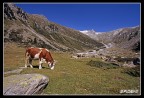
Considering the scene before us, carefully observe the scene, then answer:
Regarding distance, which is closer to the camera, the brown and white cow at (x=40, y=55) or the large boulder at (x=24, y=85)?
the large boulder at (x=24, y=85)

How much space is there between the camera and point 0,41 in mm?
19812

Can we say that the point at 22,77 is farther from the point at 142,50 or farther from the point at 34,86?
the point at 142,50

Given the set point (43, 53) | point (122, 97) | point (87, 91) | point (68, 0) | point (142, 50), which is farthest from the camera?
point (43, 53)

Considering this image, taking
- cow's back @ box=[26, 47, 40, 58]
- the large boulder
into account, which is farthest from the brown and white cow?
the large boulder

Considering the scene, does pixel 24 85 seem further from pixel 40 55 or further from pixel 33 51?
pixel 33 51

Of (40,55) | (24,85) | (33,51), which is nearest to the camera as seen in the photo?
(24,85)

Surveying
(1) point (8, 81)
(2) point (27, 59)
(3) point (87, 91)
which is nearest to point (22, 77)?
(1) point (8, 81)

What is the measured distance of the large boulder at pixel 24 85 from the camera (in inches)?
715

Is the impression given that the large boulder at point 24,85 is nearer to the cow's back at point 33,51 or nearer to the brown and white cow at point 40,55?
the brown and white cow at point 40,55

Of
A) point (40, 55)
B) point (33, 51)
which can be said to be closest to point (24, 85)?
point (40, 55)

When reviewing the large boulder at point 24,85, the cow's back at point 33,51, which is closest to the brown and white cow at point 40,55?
the cow's back at point 33,51

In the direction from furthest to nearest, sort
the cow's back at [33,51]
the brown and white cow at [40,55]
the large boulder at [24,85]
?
the cow's back at [33,51], the brown and white cow at [40,55], the large boulder at [24,85]

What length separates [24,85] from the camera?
61.7 feet

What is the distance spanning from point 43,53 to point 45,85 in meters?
11.0
